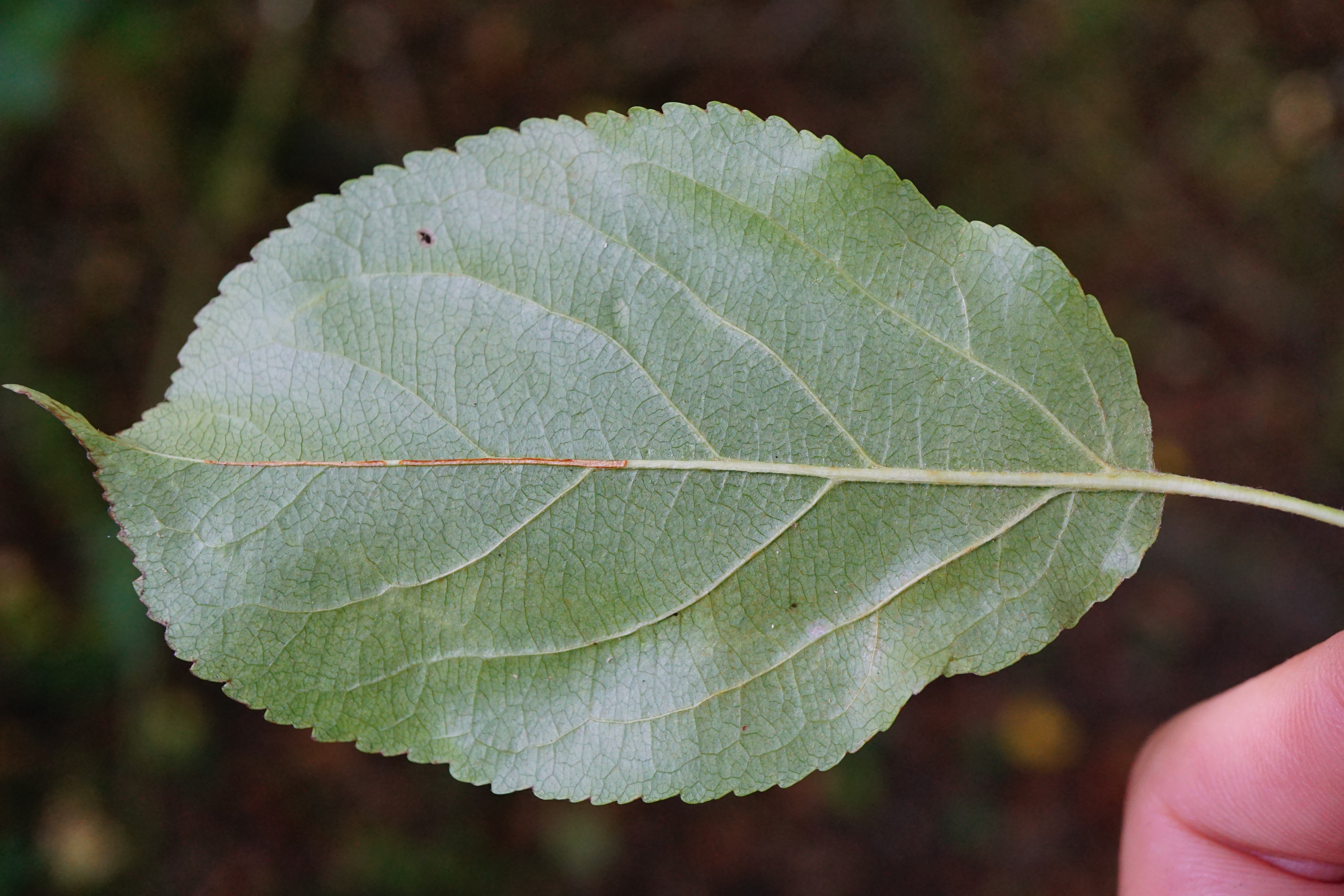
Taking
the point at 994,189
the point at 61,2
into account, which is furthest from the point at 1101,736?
the point at 61,2

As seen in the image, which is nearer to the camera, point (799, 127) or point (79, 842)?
point (79, 842)

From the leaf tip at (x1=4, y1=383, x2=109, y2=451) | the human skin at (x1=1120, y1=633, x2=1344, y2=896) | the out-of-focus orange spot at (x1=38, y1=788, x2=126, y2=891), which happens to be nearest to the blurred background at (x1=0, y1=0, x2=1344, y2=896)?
the out-of-focus orange spot at (x1=38, y1=788, x2=126, y2=891)

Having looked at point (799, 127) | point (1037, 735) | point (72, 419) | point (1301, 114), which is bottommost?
point (1037, 735)

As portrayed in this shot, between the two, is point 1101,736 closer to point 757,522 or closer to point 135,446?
point 757,522

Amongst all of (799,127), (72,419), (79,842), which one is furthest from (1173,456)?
(79,842)

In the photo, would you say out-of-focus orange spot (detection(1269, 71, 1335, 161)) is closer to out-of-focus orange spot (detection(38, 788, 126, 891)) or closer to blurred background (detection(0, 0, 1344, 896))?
blurred background (detection(0, 0, 1344, 896))

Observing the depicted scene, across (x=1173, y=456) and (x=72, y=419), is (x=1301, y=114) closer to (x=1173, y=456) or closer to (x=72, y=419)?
(x=1173, y=456)
